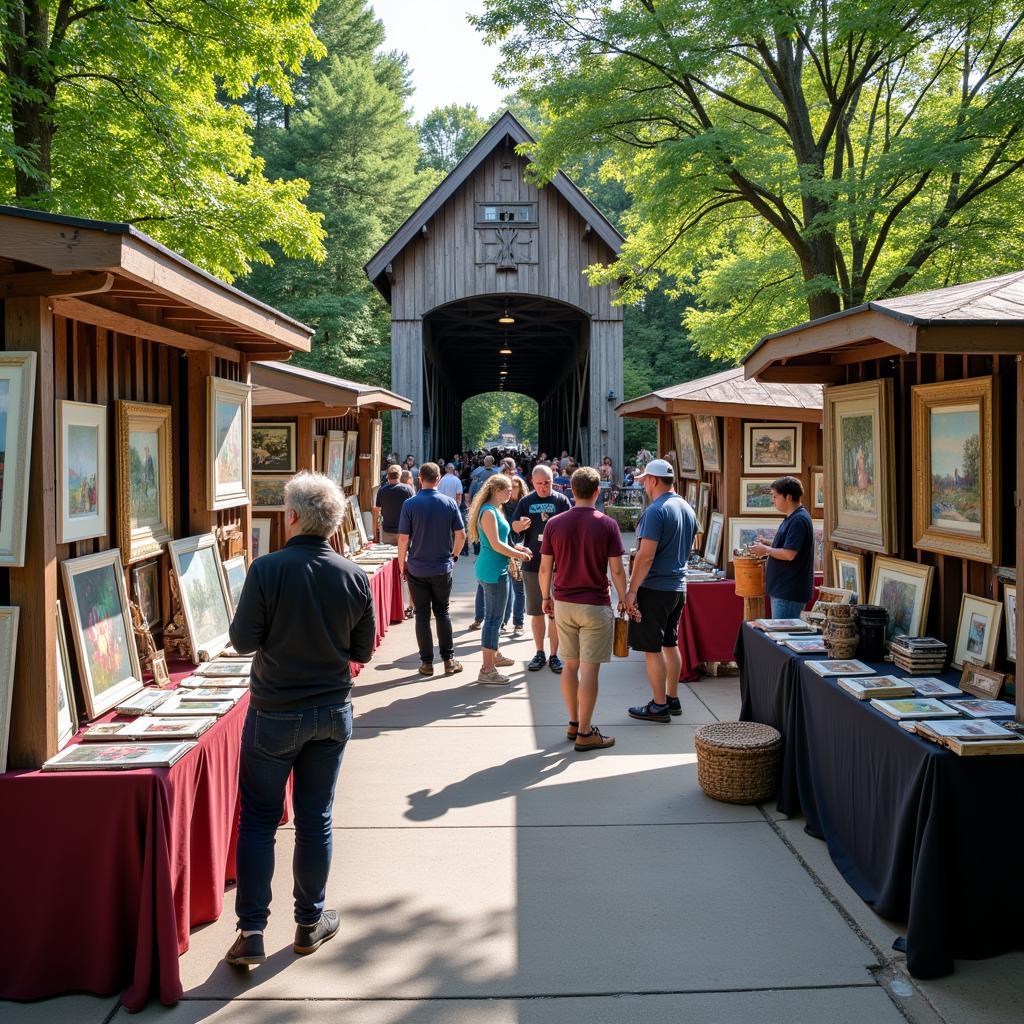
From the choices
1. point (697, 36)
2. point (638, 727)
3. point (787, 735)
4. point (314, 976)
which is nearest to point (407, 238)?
point (697, 36)

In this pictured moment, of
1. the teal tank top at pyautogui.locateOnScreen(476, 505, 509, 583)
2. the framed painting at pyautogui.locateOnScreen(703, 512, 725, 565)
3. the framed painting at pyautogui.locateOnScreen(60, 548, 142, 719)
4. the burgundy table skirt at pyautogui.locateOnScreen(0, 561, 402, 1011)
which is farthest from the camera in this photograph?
the framed painting at pyautogui.locateOnScreen(703, 512, 725, 565)

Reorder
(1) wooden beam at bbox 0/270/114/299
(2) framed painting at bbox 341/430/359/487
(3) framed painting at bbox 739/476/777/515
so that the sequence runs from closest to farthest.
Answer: (1) wooden beam at bbox 0/270/114/299
(3) framed painting at bbox 739/476/777/515
(2) framed painting at bbox 341/430/359/487

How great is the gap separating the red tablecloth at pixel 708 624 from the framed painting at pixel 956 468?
10.7 ft

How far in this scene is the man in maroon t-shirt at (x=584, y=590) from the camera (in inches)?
246

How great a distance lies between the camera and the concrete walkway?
3482mm

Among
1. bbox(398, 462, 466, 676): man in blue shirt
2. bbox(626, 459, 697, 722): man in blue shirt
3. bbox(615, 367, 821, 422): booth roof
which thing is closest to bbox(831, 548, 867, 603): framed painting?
bbox(626, 459, 697, 722): man in blue shirt

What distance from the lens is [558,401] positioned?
1430 inches

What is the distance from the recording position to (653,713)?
7191 millimetres

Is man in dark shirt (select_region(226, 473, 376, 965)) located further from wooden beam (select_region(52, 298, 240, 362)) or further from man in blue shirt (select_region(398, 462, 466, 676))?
man in blue shirt (select_region(398, 462, 466, 676))

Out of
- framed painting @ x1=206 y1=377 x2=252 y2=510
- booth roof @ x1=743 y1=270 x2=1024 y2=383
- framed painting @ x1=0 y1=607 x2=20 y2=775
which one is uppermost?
booth roof @ x1=743 y1=270 x2=1024 y2=383

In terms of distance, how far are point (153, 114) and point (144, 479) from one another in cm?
819

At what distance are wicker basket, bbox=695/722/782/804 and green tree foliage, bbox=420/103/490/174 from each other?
6276 cm

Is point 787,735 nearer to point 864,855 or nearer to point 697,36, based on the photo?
point 864,855

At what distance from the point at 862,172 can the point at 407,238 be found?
32.7 ft
